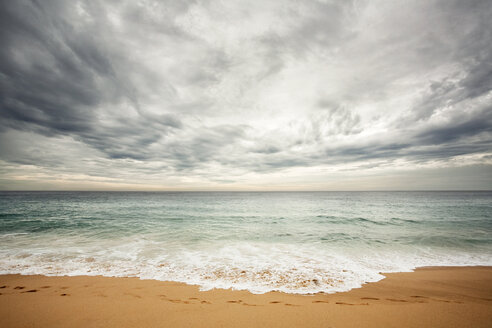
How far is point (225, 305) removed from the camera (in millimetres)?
4484

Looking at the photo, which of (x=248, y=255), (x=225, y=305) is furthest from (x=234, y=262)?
(x=225, y=305)

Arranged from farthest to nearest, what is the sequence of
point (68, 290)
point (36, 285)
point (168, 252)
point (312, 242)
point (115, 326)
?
point (312, 242), point (168, 252), point (36, 285), point (68, 290), point (115, 326)

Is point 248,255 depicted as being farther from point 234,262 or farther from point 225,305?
point 225,305

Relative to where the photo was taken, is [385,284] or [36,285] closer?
[36,285]

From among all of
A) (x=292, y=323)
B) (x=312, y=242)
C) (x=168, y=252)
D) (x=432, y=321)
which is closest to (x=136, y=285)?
(x=168, y=252)

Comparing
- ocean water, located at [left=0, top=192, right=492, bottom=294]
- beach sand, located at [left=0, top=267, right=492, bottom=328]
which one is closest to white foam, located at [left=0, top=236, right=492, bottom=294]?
ocean water, located at [left=0, top=192, right=492, bottom=294]

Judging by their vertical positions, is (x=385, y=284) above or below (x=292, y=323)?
below

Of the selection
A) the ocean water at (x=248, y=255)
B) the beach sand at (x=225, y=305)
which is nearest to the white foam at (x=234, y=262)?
the ocean water at (x=248, y=255)

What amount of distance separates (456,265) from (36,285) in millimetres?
15623

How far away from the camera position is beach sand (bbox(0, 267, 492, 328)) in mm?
3805

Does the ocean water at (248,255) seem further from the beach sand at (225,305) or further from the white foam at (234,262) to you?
the beach sand at (225,305)

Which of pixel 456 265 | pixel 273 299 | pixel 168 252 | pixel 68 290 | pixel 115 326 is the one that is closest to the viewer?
pixel 115 326

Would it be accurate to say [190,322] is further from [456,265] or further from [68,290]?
[456,265]

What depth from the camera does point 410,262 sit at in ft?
27.4
